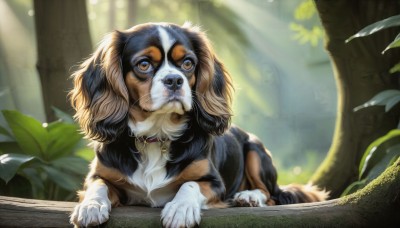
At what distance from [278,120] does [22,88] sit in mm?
3452

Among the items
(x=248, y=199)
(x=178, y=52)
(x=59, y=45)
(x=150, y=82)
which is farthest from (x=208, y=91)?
(x=59, y=45)

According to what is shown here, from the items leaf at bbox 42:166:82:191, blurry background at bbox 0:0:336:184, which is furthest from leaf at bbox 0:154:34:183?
blurry background at bbox 0:0:336:184

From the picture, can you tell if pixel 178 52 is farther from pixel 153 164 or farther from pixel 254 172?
pixel 254 172

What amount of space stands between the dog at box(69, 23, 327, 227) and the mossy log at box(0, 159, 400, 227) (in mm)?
209

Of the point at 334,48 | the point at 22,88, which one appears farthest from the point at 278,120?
the point at 22,88

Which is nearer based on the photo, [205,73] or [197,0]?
[205,73]

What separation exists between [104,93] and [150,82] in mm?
405

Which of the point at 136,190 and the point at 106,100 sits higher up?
the point at 106,100

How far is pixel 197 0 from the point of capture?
8438mm

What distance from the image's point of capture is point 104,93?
152 inches

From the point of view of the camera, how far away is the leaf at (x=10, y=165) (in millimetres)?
4457

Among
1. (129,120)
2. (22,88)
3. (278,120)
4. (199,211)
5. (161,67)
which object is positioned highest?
(161,67)

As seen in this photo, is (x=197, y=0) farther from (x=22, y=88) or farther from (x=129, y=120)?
(x=129, y=120)

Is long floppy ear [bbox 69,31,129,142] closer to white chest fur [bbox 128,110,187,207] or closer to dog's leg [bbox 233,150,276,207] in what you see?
white chest fur [bbox 128,110,187,207]
